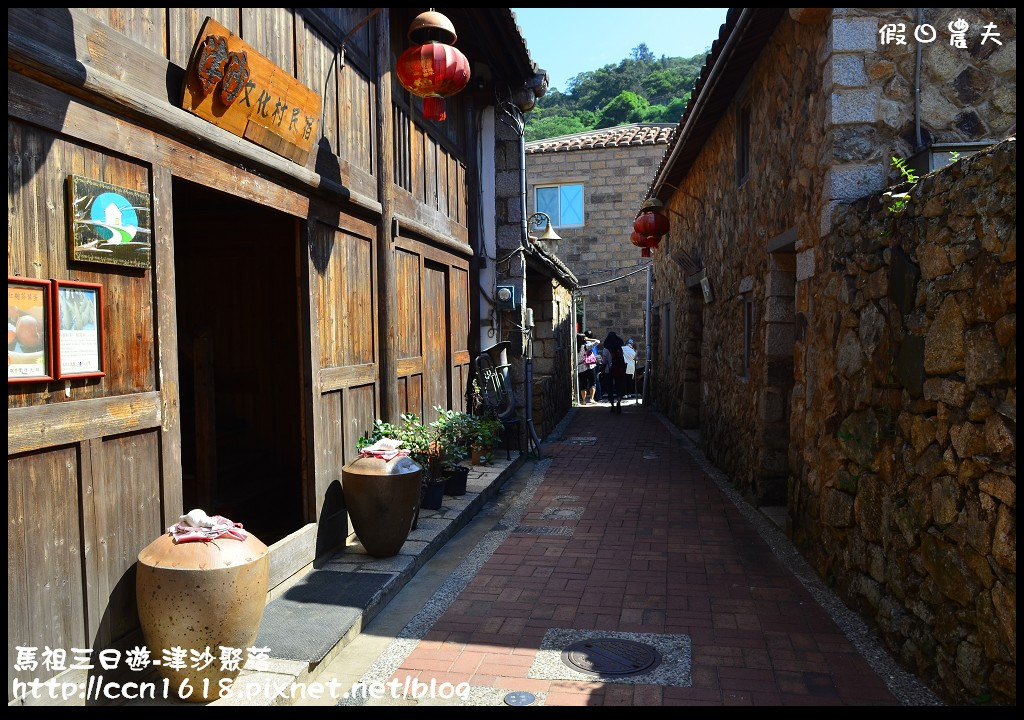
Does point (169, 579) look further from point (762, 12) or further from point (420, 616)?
point (762, 12)

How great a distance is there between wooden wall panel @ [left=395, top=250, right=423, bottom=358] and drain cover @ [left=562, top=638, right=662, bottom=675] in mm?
3666

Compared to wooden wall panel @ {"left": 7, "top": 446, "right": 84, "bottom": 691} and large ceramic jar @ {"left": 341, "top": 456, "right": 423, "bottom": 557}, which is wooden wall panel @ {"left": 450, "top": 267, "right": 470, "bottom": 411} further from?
wooden wall panel @ {"left": 7, "top": 446, "right": 84, "bottom": 691}

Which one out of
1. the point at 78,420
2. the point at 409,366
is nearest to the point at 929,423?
the point at 78,420

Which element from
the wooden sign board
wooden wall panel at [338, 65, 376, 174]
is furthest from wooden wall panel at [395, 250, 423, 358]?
the wooden sign board

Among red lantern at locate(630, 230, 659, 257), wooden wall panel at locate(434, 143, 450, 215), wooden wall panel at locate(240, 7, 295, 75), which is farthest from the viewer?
red lantern at locate(630, 230, 659, 257)

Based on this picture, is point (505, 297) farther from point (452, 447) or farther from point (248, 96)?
point (248, 96)

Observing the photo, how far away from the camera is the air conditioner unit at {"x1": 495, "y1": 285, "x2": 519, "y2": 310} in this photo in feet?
32.7

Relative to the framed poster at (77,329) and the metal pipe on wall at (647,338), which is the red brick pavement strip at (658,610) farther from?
the metal pipe on wall at (647,338)

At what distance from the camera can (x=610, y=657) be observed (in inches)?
158

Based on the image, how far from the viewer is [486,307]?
10.1 metres

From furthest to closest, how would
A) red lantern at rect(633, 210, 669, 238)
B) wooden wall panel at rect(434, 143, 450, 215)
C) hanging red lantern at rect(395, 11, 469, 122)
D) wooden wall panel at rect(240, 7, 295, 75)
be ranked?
1. red lantern at rect(633, 210, 669, 238)
2. wooden wall panel at rect(434, 143, 450, 215)
3. hanging red lantern at rect(395, 11, 469, 122)
4. wooden wall panel at rect(240, 7, 295, 75)

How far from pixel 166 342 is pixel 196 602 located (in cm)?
126

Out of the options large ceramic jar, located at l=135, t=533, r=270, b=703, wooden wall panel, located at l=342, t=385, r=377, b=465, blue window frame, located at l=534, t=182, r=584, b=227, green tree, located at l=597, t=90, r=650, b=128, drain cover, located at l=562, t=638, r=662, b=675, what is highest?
green tree, located at l=597, t=90, r=650, b=128
